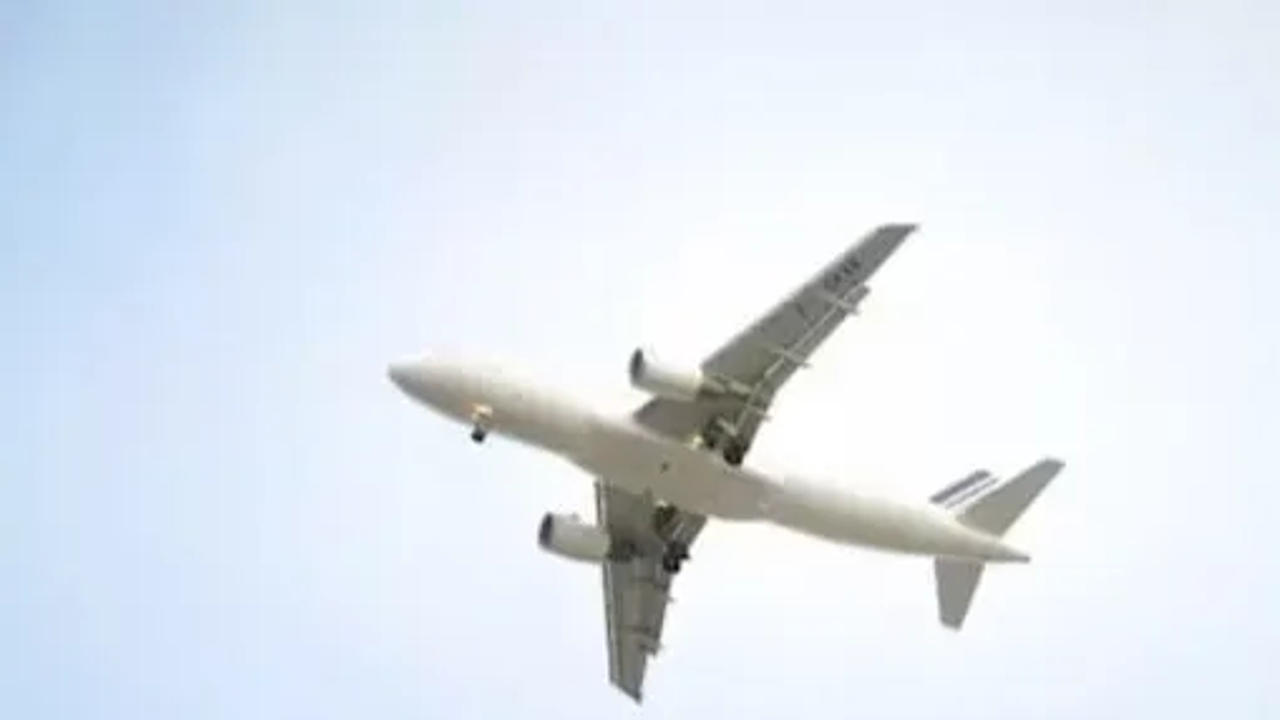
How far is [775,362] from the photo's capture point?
65.2m

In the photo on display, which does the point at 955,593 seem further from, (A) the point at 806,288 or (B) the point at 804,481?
(A) the point at 806,288

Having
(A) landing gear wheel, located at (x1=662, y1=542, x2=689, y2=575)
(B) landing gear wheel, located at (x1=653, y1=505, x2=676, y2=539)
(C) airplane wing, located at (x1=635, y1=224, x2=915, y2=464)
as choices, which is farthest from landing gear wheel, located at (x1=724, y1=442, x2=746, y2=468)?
(A) landing gear wheel, located at (x1=662, y1=542, x2=689, y2=575)

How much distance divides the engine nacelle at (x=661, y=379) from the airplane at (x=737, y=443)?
4 cm

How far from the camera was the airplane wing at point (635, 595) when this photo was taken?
74.3 metres

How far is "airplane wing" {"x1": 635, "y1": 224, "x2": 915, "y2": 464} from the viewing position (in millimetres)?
62091

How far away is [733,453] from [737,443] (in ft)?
1.12

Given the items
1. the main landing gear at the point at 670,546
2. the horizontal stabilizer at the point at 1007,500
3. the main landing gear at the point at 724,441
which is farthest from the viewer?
the main landing gear at the point at 670,546

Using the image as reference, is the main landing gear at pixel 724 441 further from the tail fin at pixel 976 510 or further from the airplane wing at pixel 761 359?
the tail fin at pixel 976 510

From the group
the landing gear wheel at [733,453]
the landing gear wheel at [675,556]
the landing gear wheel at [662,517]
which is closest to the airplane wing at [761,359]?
the landing gear wheel at [733,453]

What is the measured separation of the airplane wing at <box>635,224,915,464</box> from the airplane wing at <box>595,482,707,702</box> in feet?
29.7

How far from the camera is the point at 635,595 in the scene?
75438 millimetres

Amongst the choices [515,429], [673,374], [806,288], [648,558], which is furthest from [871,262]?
[648,558]

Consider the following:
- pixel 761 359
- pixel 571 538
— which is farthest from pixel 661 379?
pixel 571 538

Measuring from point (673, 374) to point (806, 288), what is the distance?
4.90 meters
